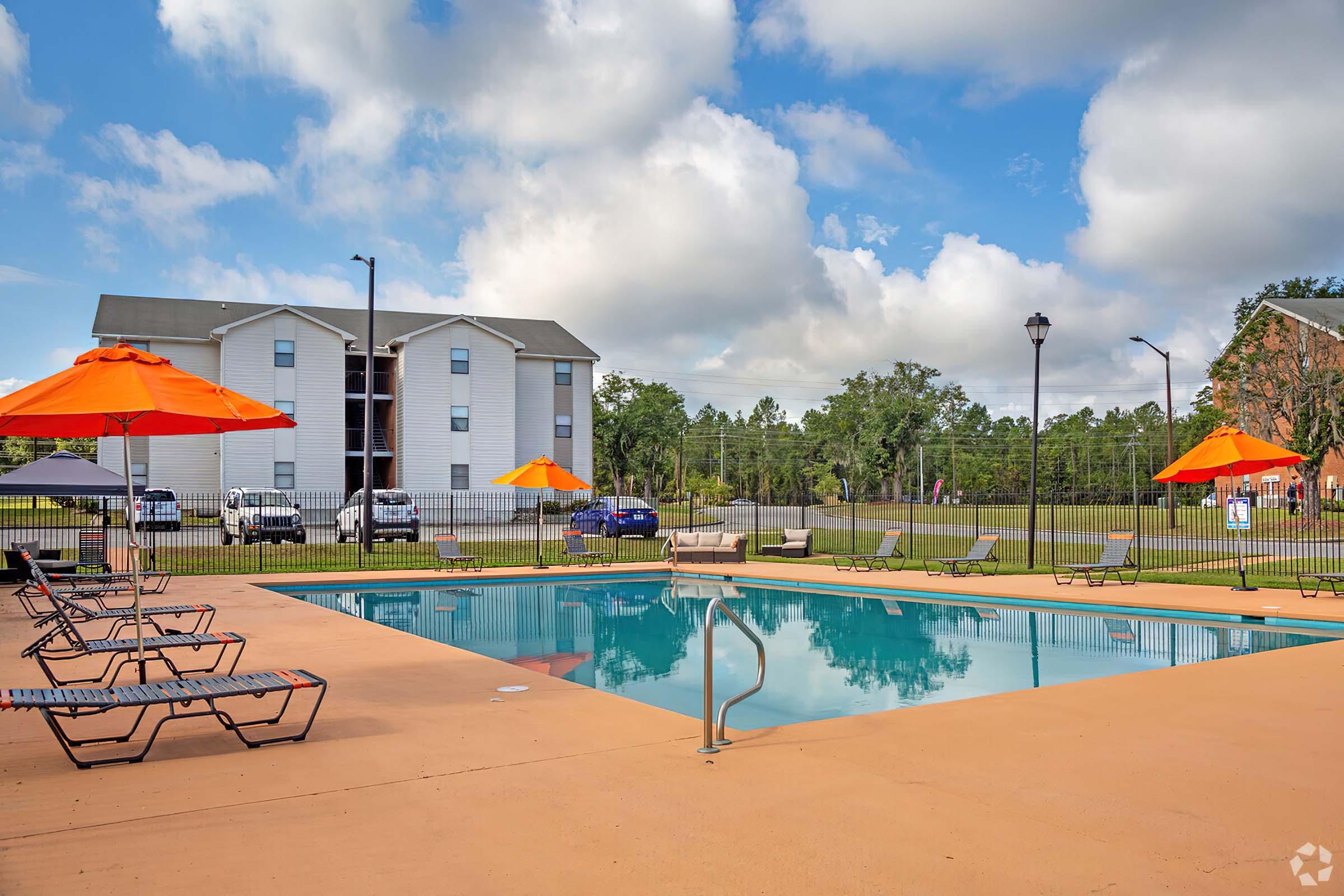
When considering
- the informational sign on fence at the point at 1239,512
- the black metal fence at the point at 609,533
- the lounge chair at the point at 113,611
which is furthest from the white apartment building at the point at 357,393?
the informational sign on fence at the point at 1239,512

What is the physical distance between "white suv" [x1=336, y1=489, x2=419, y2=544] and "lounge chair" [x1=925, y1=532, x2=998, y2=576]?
51.1ft

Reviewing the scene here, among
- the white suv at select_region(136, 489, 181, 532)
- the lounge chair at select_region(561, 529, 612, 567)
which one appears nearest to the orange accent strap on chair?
the lounge chair at select_region(561, 529, 612, 567)

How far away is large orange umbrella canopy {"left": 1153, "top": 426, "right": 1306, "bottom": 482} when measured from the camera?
15055 mm

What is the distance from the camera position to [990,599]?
1582 centimetres

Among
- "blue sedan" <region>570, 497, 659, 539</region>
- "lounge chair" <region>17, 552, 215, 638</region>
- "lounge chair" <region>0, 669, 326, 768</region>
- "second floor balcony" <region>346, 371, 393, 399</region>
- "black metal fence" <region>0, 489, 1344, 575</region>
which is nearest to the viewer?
"lounge chair" <region>0, 669, 326, 768</region>

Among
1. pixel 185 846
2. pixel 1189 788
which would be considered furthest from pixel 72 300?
pixel 1189 788

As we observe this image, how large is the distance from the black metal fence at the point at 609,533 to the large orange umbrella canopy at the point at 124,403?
1147cm

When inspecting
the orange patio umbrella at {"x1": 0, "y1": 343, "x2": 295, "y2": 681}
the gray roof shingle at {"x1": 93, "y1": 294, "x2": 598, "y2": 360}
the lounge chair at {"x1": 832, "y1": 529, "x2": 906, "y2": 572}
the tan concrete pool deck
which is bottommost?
the lounge chair at {"x1": 832, "y1": 529, "x2": 906, "y2": 572}

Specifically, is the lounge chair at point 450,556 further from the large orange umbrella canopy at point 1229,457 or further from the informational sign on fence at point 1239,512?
the informational sign on fence at point 1239,512

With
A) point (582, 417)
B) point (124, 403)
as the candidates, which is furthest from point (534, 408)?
point (124, 403)

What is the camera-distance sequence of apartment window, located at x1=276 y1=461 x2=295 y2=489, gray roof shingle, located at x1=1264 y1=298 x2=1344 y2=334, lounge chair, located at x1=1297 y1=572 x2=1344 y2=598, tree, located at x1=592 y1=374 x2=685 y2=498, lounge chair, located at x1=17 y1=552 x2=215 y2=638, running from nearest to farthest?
1. lounge chair, located at x1=17 y1=552 x2=215 y2=638
2. lounge chair, located at x1=1297 y1=572 x2=1344 y2=598
3. apartment window, located at x1=276 y1=461 x2=295 y2=489
4. gray roof shingle, located at x1=1264 y1=298 x2=1344 y2=334
5. tree, located at x1=592 y1=374 x2=685 y2=498

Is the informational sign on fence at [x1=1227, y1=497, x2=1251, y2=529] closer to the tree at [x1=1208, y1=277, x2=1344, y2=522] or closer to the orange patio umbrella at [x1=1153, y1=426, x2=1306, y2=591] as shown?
the orange patio umbrella at [x1=1153, y1=426, x2=1306, y2=591]

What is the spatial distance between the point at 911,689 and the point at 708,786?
5516 mm

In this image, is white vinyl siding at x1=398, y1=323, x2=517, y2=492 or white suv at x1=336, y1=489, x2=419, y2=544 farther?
white vinyl siding at x1=398, y1=323, x2=517, y2=492
